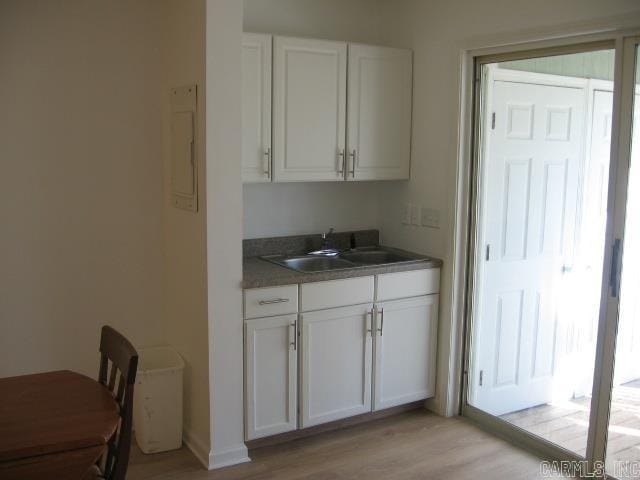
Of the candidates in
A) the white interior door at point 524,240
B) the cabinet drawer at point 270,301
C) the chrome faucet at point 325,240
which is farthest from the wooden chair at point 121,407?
the white interior door at point 524,240

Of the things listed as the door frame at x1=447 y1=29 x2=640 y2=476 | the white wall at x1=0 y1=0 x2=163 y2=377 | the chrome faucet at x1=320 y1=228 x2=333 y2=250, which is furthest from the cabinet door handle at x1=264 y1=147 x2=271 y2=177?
the door frame at x1=447 y1=29 x2=640 y2=476

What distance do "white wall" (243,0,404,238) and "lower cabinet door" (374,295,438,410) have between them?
755mm

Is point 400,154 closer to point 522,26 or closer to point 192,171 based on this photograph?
point 522,26

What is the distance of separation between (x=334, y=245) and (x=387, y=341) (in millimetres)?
756

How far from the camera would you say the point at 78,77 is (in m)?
3.45

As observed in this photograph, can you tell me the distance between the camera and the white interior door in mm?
3506

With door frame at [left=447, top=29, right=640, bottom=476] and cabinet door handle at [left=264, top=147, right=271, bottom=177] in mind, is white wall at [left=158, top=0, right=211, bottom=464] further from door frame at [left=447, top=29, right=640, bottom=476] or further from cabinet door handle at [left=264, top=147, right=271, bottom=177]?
door frame at [left=447, top=29, right=640, bottom=476]

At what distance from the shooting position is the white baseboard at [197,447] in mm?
3336

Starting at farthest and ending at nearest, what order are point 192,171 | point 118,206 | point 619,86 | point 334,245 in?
point 334,245
point 118,206
point 192,171
point 619,86

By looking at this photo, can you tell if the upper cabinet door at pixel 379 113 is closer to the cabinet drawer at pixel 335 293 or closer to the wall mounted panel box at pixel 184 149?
the cabinet drawer at pixel 335 293

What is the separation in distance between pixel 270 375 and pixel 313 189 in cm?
126

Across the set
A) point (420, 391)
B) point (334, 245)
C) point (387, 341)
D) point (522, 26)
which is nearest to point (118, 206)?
point (334, 245)

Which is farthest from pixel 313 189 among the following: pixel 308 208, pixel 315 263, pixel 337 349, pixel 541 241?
pixel 541 241

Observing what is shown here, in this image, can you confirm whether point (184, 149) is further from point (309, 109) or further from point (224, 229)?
point (309, 109)
